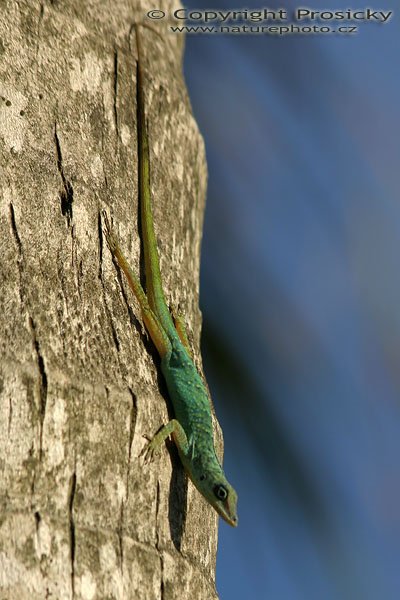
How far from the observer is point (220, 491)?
286cm

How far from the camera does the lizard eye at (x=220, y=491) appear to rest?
2.82 m

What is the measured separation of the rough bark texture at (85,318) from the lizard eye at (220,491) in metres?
0.19

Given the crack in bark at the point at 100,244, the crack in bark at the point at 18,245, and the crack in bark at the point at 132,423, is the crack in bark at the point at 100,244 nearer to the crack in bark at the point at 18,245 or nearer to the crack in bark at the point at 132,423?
the crack in bark at the point at 18,245

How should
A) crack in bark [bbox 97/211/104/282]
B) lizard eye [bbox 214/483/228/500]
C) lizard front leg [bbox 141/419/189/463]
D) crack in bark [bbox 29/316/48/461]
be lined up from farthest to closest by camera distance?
lizard eye [bbox 214/483/228/500] < crack in bark [bbox 97/211/104/282] < lizard front leg [bbox 141/419/189/463] < crack in bark [bbox 29/316/48/461]

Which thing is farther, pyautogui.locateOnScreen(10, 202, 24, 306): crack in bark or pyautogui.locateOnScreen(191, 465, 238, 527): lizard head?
pyautogui.locateOnScreen(191, 465, 238, 527): lizard head

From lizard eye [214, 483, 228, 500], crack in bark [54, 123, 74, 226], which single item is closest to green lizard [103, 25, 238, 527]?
lizard eye [214, 483, 228, 500]

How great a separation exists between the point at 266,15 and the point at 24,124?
1.66 meters

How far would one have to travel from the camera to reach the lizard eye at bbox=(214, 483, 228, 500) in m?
2.82

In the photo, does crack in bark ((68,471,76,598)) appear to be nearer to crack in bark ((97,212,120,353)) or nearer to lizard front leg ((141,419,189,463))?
lizard front leg ((141,419,189,463))

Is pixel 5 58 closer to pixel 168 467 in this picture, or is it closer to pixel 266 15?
pixel 168 467

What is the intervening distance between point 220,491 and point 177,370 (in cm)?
43

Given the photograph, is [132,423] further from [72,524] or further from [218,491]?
[218,491]

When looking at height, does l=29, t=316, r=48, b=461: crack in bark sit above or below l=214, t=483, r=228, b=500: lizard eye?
above

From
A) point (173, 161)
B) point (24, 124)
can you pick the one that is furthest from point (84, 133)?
point (173, 161)
